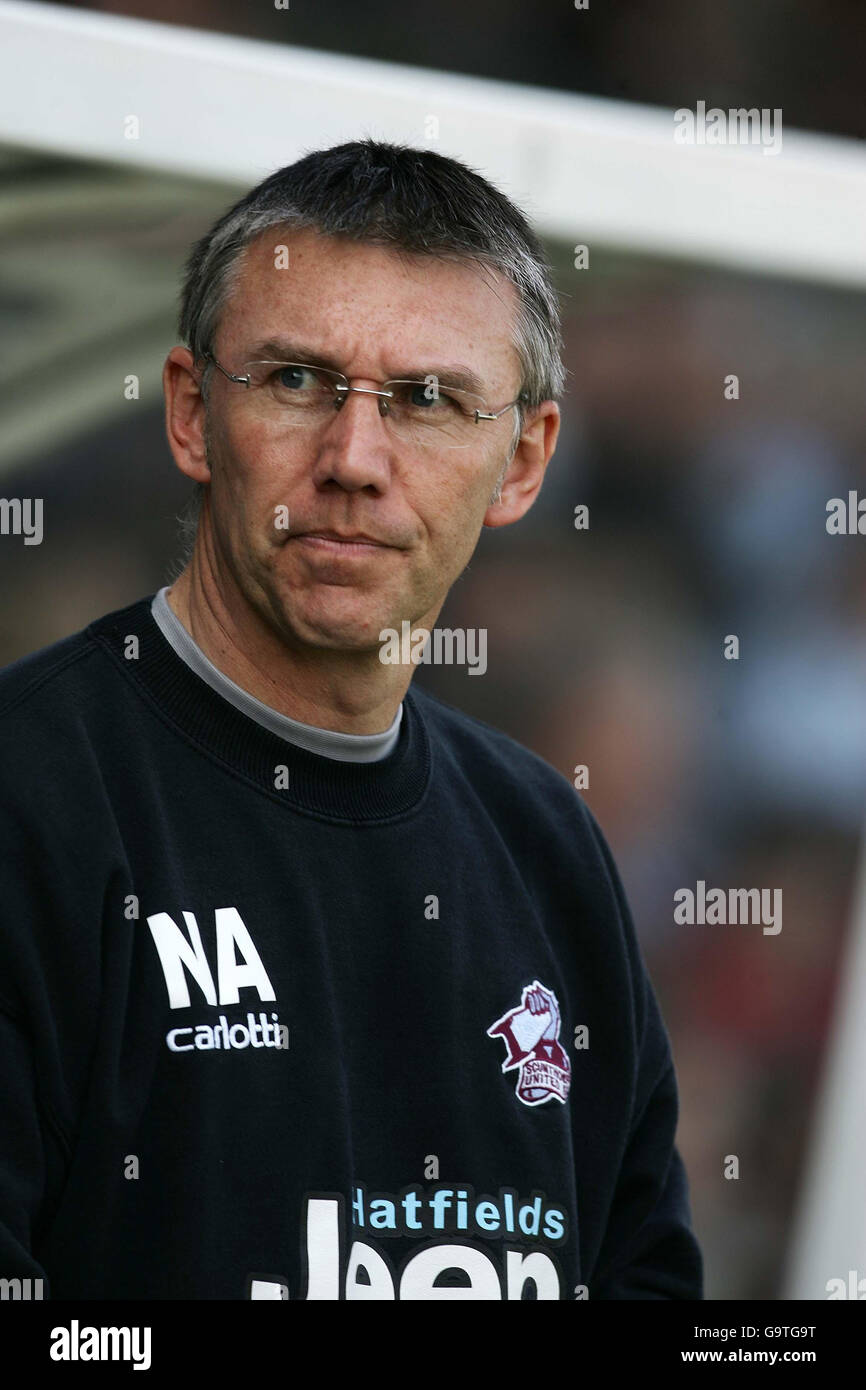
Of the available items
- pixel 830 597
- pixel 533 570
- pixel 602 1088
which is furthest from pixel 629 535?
pixel 602 1088

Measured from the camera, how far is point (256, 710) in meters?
1.03

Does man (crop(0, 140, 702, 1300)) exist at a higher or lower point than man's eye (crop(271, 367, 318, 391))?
lower

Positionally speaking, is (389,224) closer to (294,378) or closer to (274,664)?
(294,378)

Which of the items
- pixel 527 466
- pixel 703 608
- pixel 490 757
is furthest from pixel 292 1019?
pixel 703 608

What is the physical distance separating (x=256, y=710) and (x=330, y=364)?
23 cm

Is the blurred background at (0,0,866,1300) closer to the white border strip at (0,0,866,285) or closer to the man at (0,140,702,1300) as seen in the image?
the white border strip at (0,0,866,285)

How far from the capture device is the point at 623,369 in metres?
2.32

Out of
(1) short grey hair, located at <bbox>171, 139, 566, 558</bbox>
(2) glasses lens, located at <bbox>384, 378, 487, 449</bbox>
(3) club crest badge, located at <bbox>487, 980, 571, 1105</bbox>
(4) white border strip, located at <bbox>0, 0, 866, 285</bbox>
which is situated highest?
(4) white border strip, located at <bbox>0, 0, 866, 285</bbox>

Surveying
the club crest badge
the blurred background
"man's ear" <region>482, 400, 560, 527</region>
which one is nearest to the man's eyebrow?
"man's ear" <region>482, 400, 560, 527</region>

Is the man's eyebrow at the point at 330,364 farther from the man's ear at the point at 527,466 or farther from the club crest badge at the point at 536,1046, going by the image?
the club crest badge at the point at 536,1046

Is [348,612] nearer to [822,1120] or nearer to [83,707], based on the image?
[83,707]

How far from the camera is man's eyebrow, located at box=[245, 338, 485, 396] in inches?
39.8

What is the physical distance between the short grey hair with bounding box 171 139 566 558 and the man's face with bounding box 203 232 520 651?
0.05ft

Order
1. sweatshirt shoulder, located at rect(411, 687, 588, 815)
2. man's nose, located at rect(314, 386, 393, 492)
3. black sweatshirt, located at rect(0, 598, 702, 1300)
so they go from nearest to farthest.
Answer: black sweatshirt, located at rect(0, 598, 702, 1300), man's nose, located at rect(314, 386, 393, 492), sweatshirt shoulder, located at rect(411, 687, 588, 815)
